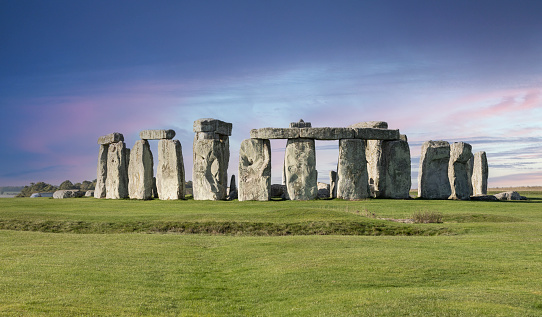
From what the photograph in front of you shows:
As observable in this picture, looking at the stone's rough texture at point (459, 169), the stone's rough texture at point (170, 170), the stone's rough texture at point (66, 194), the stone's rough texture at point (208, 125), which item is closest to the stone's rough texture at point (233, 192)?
the stone's rough texture at point (170, 170)

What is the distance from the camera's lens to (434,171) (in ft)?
105

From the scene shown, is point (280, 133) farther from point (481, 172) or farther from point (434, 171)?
point (481, 172)

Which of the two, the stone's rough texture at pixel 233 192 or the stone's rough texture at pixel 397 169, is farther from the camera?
the stone's rough texture at pixel 233 192

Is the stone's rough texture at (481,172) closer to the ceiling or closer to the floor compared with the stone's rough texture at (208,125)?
closer to the floor

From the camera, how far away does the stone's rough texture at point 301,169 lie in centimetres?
2984

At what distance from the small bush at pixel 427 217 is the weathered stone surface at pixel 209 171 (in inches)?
500

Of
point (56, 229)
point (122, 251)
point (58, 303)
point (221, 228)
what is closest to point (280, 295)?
point (58, 303)

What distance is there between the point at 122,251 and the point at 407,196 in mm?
21274

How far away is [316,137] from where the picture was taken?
98.8ft

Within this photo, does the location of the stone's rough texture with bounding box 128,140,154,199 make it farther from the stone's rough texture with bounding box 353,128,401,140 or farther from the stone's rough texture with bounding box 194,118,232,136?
the stone's rough texture with bounding box 353,128,401,140

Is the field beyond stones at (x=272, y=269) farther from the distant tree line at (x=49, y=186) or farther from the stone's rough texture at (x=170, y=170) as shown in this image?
the distant tree line at (x=49, y=186)

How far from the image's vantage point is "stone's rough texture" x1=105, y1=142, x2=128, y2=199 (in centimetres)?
3503

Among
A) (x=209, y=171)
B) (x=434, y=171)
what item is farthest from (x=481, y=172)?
(x=209, y=171)

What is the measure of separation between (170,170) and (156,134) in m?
2.67
